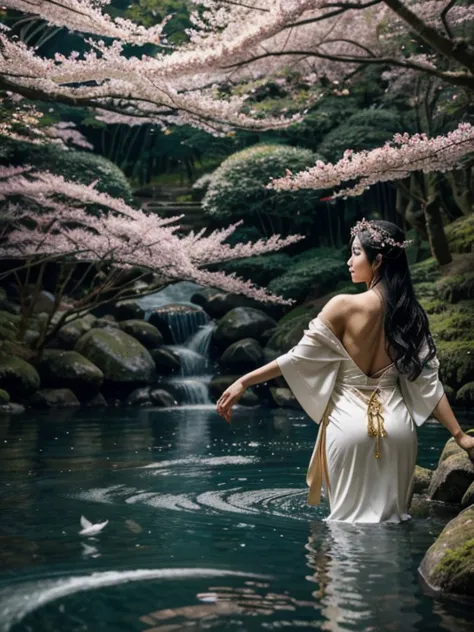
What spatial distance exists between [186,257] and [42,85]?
777cm

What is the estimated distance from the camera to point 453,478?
6047 millimetres

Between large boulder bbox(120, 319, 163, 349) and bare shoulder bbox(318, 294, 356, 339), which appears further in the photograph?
large boulder bbox(120, 319, 163, 349)

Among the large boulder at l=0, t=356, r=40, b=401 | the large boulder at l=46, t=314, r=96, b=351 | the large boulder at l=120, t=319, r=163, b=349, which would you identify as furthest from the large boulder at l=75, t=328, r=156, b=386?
the large boulder at l=0, t=356, r=40, b=401

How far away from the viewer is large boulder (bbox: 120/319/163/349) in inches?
789

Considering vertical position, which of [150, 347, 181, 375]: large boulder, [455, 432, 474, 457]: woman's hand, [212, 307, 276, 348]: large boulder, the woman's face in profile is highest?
[212, 307, 276, 348]: large boulder

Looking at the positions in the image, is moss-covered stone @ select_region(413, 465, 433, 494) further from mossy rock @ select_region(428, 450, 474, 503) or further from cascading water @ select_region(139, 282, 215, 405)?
cascading water @ select_region(139, 282, 215, 405)

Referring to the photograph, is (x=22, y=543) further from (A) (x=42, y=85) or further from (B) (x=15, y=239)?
(B) (x=15, y=239)

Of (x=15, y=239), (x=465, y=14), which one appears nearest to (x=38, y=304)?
(x=15, y=239)

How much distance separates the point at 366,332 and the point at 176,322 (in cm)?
1648

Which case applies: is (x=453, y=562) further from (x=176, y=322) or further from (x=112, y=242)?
(x=176, y=322)

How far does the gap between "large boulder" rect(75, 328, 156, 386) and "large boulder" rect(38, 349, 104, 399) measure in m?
0.53

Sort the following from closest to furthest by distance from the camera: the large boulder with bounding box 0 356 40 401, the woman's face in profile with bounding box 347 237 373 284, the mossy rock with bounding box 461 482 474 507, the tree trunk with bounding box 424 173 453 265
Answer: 1. the woman's face in profile with bounding box 347 237 373 284
2. the mossy rock with bounding box 461 482 474 507
3. the large boulder with bounding box 0 356 40 401
4. the tree trunk with bounding box 424 173 453 265

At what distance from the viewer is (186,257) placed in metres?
16.1

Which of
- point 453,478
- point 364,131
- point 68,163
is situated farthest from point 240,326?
point 453,478
